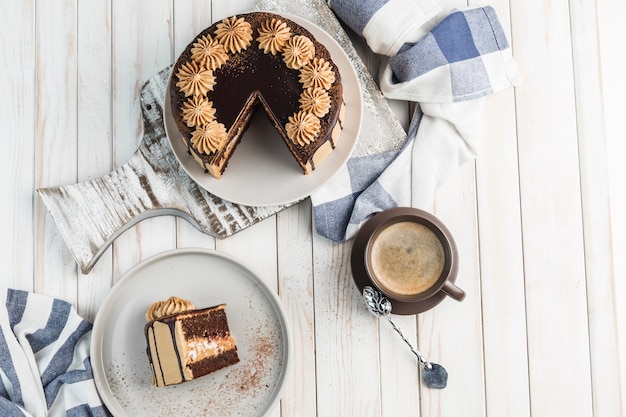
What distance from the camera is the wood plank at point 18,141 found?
177 cm

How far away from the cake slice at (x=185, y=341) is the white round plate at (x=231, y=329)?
63mm

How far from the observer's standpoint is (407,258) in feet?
5.43

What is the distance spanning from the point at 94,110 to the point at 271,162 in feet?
1.81

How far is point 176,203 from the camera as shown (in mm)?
1731

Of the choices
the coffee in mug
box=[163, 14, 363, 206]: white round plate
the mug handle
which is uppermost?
box=[163, 14, 363, 206]: white round plate

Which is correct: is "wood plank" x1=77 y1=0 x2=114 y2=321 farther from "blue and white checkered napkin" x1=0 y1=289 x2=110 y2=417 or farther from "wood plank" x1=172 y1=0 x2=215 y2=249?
Answer: "wood plank" x1=172 y1=0 x2=215 y2=249

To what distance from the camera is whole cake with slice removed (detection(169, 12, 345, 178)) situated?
1.57 metres

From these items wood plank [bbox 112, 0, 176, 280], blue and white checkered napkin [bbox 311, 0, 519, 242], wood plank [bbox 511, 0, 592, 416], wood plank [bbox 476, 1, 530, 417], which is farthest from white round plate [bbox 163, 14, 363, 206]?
wood plank [bbox 511, 0, 592, 416]

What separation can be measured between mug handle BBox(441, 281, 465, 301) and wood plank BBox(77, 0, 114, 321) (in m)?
0.94

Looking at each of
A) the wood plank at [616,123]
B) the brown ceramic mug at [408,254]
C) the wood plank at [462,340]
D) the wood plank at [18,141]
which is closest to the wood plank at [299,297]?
the brown ceramic mug at [408,254]

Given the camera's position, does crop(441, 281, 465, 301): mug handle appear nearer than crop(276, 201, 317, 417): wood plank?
Yes

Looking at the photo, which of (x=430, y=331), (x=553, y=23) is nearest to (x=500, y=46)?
(x=553, y=23)

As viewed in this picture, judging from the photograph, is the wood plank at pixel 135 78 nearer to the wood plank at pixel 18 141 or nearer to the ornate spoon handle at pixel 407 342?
the wood plank at pixel 18 141

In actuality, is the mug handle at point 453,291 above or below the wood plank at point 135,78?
below
